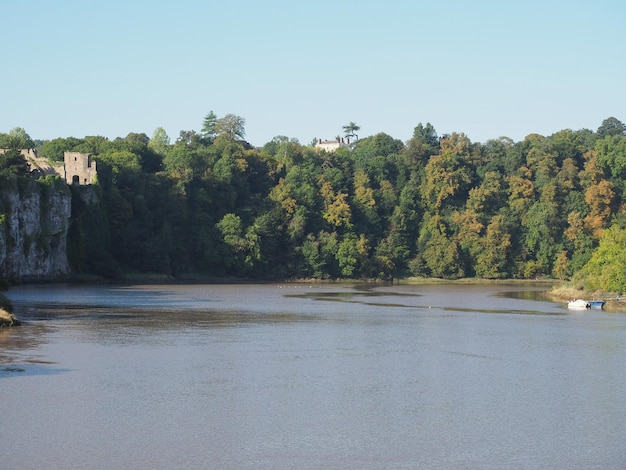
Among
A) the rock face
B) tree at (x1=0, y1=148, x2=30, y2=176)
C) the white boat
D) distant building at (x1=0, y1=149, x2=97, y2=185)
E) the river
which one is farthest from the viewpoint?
distant building at (x1=0, y1=149, x2=97, y2=185)

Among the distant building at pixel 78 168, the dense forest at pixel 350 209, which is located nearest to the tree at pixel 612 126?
the dense forest at pixel 350 209

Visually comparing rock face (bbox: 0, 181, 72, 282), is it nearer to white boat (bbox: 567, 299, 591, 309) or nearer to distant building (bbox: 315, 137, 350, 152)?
white boat (bbox: 567, 299, 591, 309)

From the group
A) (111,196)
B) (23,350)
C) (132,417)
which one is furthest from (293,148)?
(132,417)

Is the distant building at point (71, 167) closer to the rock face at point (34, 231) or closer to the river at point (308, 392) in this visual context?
the rock face at point (34, 231)

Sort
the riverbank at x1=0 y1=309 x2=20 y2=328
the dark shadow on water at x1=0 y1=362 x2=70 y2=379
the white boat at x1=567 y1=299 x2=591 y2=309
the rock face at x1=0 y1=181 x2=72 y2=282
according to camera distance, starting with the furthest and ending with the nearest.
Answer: the rock face at x1=0 y1=181 x2=72 y2=282 < the white boat at x1=567 y1=299 x2=591 y2=309 < the riverbank at x1=0 y1=309 x2=20 y2=328 < the dark shadow on water at x1=0 y1=362 x2=70 y2=379

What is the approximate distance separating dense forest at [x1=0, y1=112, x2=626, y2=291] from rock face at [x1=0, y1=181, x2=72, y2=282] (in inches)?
126

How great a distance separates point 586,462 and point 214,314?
33.5 metres

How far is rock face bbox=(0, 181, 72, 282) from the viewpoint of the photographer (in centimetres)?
7475

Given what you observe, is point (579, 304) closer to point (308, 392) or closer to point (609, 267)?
point (609, 267)

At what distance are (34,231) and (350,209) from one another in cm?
4107

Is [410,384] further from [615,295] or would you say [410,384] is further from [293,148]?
[293,148]

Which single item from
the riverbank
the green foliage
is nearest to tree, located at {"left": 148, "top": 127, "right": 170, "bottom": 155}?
the green foliage

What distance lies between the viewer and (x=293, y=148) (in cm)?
11612

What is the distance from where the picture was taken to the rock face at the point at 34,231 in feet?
245
